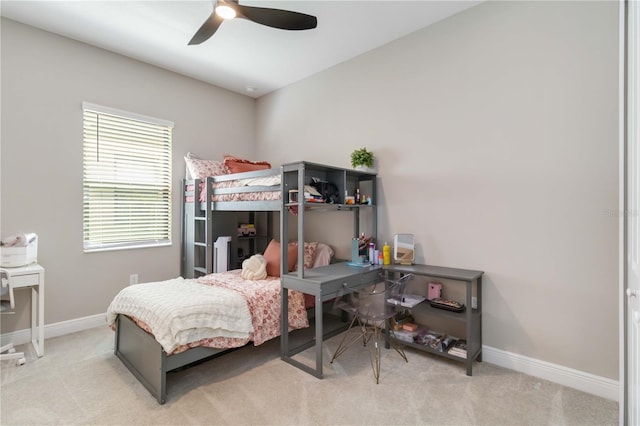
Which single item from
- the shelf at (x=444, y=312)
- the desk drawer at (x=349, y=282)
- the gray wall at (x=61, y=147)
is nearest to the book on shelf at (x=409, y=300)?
the shelf at (x=444, y=312)

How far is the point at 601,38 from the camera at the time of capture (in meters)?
2.17

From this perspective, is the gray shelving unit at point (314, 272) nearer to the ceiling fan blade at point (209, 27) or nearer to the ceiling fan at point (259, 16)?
the ceiling fan at point (259, 16)

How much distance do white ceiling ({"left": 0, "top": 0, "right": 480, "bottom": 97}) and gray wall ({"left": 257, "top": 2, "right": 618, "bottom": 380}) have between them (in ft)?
0.99

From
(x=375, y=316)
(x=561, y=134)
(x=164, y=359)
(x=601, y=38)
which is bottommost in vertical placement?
(x=164, y=359)

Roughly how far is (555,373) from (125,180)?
14.5 feet

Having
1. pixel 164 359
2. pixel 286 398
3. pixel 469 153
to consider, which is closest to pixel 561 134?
pixel 469 153

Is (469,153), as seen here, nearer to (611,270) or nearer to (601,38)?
(601,38)

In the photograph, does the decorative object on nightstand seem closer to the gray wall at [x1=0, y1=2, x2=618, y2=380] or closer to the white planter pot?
the gray wall at [x1=0, y1=2, x2=618, y2=380]

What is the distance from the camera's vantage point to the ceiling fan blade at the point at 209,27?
233 centimetres

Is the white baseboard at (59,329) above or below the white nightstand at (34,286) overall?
below

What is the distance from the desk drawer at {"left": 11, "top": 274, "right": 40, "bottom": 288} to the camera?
2594mm

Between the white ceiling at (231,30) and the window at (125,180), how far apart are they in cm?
73

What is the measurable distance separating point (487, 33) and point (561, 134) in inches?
40.6

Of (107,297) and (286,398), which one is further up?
(107,297)
